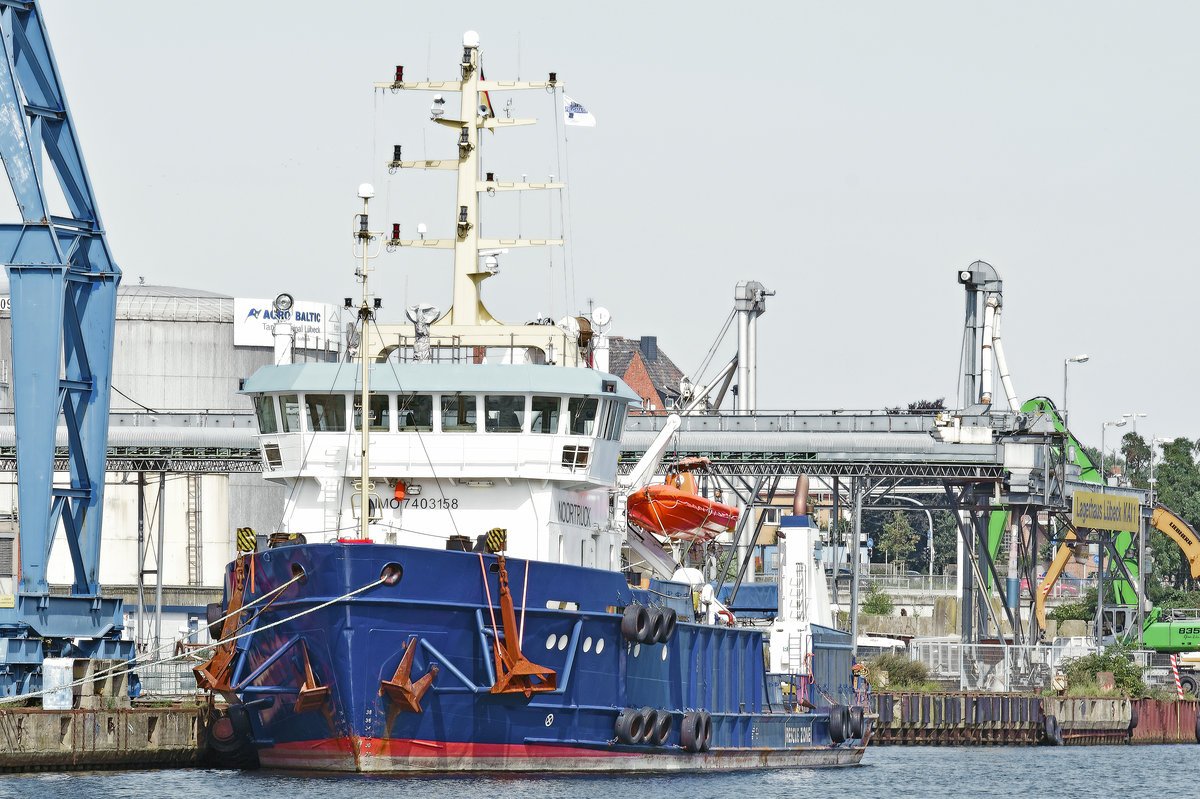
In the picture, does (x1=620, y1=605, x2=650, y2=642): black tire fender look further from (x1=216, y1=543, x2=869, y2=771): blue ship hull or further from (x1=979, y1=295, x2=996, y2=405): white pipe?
(x1=979, y1=295, x2=996, y2=405): white pipe

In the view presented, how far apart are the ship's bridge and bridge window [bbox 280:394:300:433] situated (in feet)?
0.05

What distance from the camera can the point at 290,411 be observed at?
29.7m

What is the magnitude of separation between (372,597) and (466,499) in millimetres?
4026

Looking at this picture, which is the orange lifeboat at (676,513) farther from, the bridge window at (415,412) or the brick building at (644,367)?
the brick building at (644,367)

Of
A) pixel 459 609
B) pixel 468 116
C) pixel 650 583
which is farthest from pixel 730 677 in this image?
pixel 468 116

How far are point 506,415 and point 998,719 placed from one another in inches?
978

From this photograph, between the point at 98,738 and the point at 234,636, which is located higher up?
the point at 234,636

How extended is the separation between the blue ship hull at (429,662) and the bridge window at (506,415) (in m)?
2.85

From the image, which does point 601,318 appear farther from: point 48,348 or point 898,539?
point 898,539

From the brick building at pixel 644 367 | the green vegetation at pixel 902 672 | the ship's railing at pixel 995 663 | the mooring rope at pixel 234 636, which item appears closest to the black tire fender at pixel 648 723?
the mooring rope at pixel 234 636

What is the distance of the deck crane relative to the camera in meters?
31.2

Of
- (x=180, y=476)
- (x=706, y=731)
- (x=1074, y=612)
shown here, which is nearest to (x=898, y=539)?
(x=1074, y=612)

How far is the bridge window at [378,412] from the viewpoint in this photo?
29.2 m


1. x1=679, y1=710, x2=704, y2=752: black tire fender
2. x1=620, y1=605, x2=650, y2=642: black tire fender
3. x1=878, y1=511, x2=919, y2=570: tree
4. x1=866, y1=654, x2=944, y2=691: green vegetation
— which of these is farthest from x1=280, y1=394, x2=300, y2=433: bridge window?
x1=878, y1=511, x2=919, y2=570: tree
